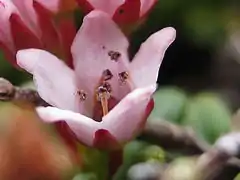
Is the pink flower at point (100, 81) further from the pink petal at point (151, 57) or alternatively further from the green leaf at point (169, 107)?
the green leaf at point (169, 107)

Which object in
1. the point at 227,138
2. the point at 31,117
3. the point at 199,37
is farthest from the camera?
the point at 199,37

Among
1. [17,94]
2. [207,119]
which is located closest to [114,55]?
[17,94]

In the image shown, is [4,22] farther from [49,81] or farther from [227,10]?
[227,10]

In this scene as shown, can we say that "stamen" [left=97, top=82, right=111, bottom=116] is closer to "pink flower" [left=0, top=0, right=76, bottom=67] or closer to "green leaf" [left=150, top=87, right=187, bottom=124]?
"pink flower" [left=0, top=0, right=76, bottom=67]

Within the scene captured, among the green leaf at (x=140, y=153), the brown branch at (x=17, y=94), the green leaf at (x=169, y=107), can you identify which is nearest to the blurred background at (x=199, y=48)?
the green leaf at (x=169, y=107)

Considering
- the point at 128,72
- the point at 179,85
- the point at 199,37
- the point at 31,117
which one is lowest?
the point at 179,85

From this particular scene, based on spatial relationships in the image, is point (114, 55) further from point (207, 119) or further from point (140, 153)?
point (207, 119)

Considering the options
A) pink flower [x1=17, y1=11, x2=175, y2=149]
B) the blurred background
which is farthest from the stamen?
the blurred background

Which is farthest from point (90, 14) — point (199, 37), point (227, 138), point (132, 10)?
point (199, 37)
